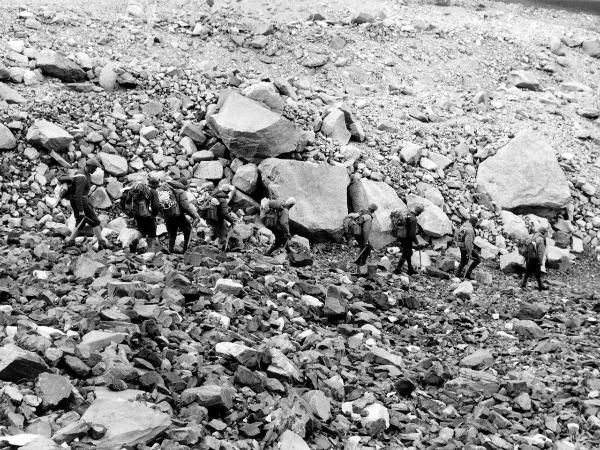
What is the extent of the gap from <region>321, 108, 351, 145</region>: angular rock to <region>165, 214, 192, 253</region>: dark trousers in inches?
220

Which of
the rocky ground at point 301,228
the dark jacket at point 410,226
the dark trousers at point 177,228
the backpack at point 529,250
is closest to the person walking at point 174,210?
the dark trousers at point 177,228

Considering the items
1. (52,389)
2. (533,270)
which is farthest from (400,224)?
(52,389)

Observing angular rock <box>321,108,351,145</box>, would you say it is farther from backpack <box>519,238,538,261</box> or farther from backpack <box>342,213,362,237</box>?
backpack <box>519,238,538,261</box>

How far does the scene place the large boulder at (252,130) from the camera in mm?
16219

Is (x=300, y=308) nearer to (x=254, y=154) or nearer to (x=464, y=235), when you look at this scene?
(x=464, y=235)

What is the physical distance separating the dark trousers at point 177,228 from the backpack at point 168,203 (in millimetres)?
147

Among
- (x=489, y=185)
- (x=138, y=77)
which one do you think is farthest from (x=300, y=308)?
(x=138, y=77)

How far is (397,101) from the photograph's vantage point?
2017 cm

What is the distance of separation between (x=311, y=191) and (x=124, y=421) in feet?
31.5

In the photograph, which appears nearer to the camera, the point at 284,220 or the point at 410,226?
the point at 284,220

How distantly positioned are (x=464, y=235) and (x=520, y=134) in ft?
17.9

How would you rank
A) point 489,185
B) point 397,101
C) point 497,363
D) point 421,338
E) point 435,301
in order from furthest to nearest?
1. point 397,101
2. point 489,185
3. point 435,301
4. point 421,338
5. point 497,363

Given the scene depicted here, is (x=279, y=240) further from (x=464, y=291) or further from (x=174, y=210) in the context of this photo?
(x=464, y=291)

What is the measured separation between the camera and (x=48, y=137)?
49.8ft
